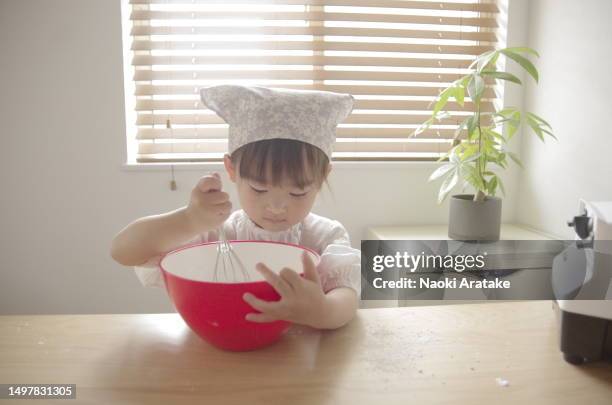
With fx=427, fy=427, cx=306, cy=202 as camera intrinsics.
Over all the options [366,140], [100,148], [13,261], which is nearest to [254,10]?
[366,140]

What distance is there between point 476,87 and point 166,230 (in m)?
0.89

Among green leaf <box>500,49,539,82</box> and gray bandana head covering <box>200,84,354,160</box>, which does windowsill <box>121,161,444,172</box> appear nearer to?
green leaf <box>500,49,539,82</box>

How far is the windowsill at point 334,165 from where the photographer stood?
1.46 metres

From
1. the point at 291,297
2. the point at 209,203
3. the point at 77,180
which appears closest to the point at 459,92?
the point at 209,203

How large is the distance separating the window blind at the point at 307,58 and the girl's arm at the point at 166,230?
84 cm

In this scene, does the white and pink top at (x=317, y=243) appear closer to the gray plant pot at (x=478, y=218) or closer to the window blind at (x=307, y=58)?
the gray plant pot at (x=478, y=218)

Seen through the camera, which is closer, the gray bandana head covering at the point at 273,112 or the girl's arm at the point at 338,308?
the girl's arm at the point at 338,308

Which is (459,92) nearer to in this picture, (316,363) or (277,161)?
(277,161)

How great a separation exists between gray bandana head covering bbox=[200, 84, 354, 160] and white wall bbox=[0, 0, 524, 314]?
82 cm

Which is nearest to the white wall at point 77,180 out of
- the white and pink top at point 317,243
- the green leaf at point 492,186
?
the green leaf at point 492,186

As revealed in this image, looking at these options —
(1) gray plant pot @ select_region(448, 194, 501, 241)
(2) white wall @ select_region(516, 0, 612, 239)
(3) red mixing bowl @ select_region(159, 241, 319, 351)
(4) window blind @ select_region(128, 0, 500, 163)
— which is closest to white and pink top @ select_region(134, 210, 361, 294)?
(3) red mixing bowl @ select_region(159, 241, 319, 351)

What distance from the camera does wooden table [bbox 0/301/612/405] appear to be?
42 centimetres

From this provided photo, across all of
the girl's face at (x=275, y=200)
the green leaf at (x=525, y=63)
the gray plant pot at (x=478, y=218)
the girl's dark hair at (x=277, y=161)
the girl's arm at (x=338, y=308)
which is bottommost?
the gray plant pot at (x=478, y=218)

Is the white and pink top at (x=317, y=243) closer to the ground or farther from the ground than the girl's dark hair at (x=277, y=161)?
closer to the ground
